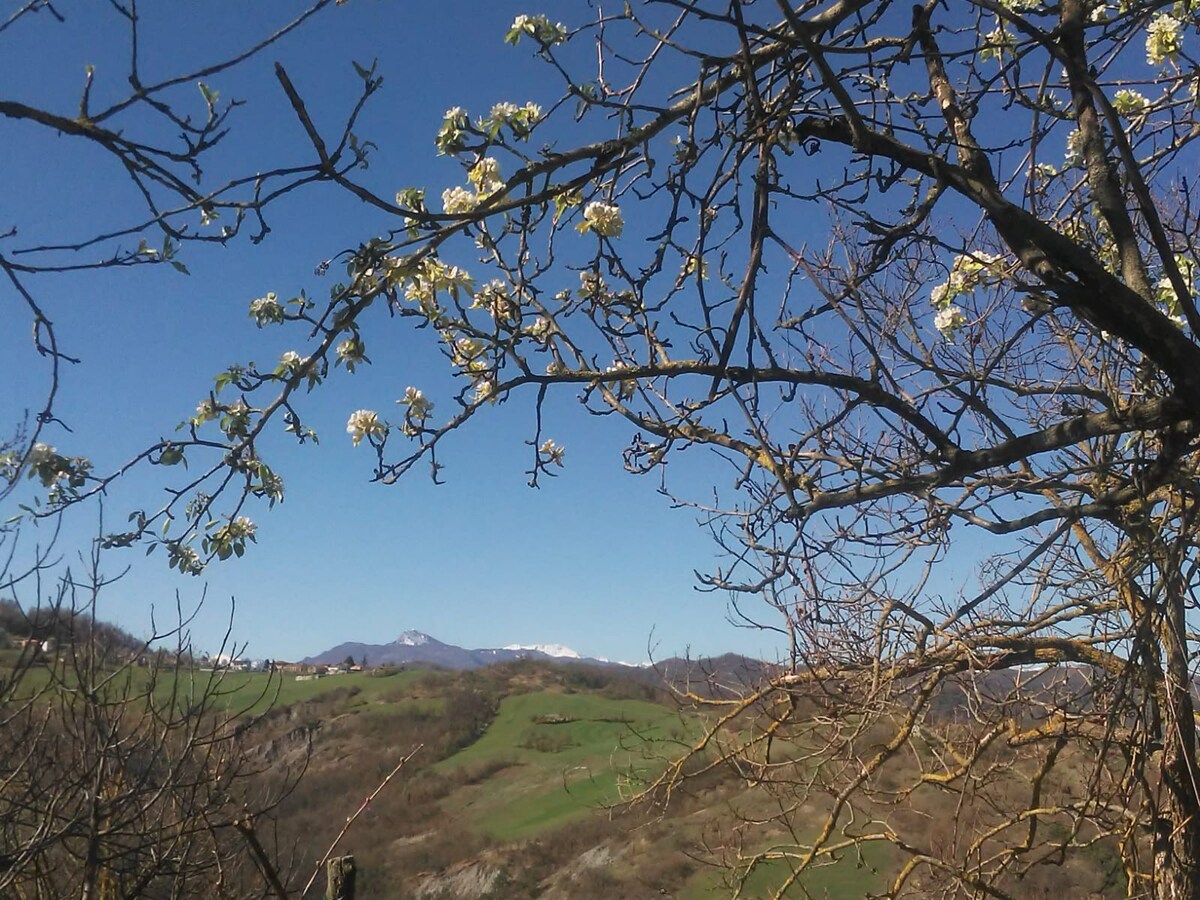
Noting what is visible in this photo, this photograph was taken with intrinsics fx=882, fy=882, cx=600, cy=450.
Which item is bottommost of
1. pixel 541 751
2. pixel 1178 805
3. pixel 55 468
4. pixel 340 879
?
pixel 541 751

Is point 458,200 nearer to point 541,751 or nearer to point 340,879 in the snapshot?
point 340,879

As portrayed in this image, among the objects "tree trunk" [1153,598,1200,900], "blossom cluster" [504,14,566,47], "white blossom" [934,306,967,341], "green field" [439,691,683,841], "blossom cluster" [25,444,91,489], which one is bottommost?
"green field" [439,691,683,841]

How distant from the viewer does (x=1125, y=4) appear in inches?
140

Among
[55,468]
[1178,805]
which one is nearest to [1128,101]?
[1178,805]

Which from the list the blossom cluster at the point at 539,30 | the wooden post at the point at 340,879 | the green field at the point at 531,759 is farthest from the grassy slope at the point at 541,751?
the blossom cluster at the point at 539,30

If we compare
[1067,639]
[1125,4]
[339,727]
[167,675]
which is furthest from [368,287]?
[339,727]

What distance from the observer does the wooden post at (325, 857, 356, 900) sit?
9.53ft

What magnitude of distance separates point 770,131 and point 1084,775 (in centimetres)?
393

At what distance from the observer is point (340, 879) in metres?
2.95

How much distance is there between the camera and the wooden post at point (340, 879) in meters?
2.91

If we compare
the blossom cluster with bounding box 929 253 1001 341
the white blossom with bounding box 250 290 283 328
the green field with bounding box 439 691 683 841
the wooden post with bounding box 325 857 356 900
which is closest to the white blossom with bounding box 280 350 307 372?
the white blossom with bounding box 250 290 283 328

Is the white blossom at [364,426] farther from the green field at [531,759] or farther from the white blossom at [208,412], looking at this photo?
the green field at [531,759]

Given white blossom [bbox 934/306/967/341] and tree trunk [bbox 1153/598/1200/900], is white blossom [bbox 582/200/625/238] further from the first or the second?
tree trunk [bbox 1153/598/1200/900]

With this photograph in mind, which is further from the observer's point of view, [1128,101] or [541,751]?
[541,751]
